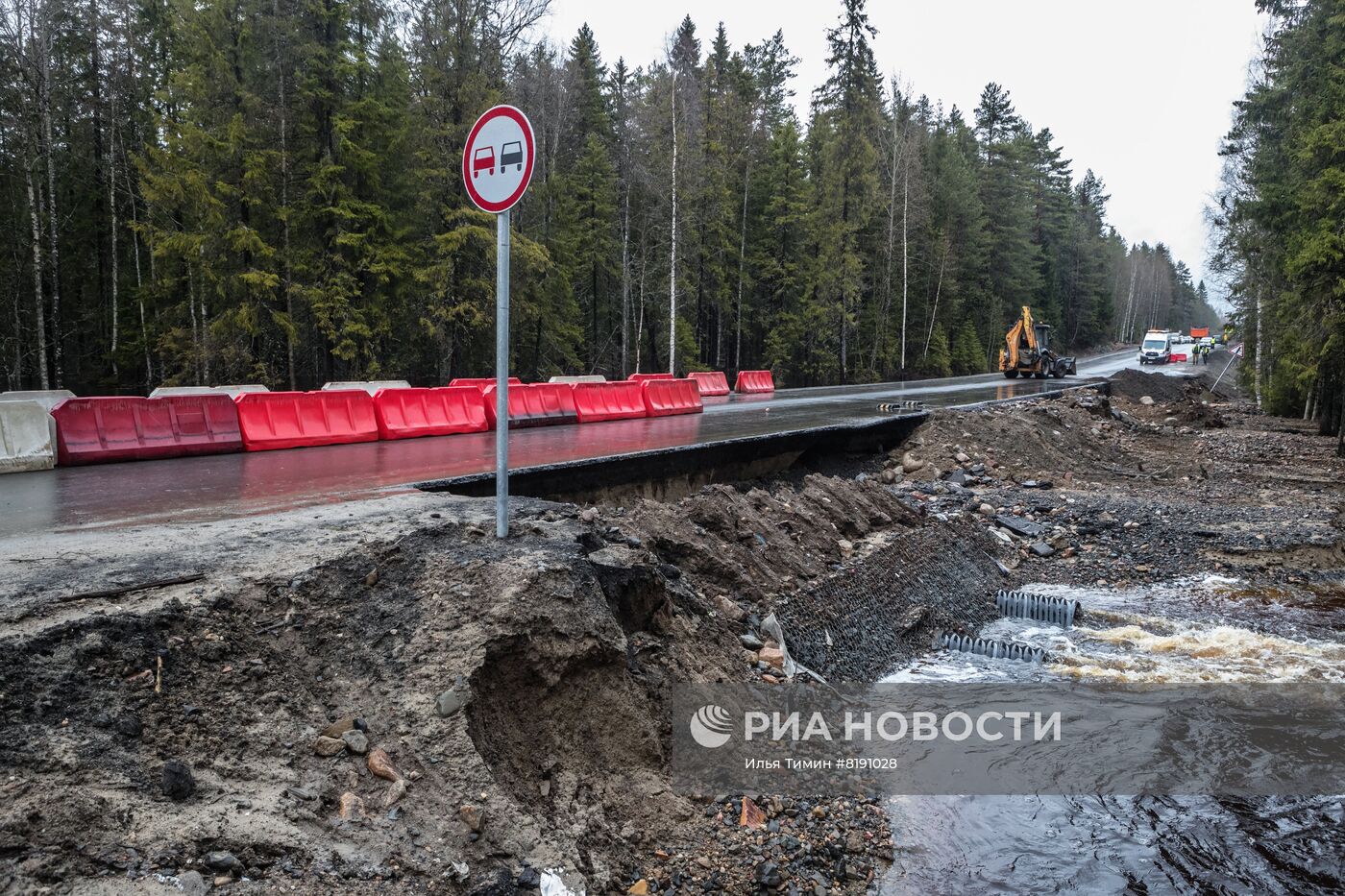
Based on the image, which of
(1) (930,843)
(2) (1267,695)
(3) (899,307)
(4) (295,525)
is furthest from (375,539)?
(3) (899,307)

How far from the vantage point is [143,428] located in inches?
417

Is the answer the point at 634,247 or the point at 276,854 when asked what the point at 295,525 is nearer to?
the point at 276,854

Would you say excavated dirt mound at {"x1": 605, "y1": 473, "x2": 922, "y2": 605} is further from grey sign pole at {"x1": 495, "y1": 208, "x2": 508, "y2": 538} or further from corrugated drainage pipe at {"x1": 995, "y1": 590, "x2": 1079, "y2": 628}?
grey sign pole at {"x1": 495, "y1": 208, "x2": 508, "y2": 538}

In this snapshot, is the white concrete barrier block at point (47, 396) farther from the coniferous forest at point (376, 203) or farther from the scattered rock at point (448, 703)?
the coniferous forest at point (376, 203)

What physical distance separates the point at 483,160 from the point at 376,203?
74.7 ft

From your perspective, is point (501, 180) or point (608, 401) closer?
point (501, 180)

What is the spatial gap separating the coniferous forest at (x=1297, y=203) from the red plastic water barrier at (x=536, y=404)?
1654 cm

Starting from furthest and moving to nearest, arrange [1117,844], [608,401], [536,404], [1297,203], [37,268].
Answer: [37,268] < [1297,203] < [608,401] < [536,404] < [1117,844]

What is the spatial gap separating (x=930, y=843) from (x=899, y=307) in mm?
49182

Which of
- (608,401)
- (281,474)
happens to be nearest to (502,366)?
(281,474)

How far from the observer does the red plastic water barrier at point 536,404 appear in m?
14.9

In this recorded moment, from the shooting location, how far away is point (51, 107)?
25109mm

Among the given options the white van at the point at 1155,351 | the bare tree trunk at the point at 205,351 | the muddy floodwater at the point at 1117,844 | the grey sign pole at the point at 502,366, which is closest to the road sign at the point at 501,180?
the grey sign pole at the point at 502,366

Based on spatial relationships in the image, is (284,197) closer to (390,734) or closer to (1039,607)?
(1039,607)
